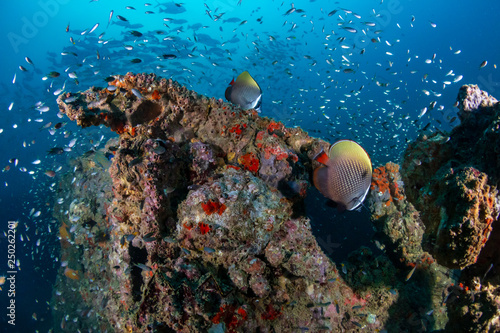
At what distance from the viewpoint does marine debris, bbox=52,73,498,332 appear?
353 centimetres

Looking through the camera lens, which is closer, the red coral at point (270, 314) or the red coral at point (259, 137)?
the red coral at point (270, 314)

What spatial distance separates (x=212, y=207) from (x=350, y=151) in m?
2.67

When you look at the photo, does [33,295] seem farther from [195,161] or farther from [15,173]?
[15,173]

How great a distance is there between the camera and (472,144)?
12.3 feet

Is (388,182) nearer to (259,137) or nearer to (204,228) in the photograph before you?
(259,137)

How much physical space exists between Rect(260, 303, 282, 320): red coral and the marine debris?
0.01 m

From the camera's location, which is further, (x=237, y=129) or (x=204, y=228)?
(x=237, y=129)

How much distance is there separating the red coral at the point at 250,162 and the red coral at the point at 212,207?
3.73 feet

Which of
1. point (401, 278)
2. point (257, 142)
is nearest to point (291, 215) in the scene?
point (257, 142)

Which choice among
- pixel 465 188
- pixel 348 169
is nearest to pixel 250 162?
pixel 348 169

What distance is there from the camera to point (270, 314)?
3.85m

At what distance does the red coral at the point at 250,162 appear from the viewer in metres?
4.80

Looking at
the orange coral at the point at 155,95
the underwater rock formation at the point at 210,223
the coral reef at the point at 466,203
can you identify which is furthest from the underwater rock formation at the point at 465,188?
the orange coral at the point at 155,95

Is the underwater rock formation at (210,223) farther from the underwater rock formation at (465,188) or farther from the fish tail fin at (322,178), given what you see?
the fish tail fin at (322,178)
